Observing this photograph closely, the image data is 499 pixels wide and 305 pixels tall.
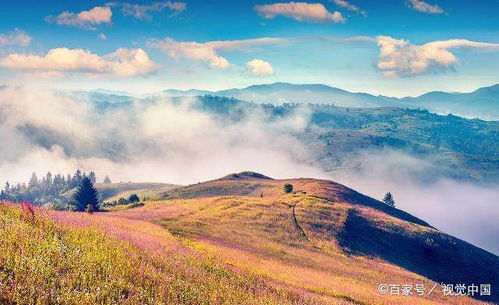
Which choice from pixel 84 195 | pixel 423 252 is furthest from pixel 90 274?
pixel 84 195

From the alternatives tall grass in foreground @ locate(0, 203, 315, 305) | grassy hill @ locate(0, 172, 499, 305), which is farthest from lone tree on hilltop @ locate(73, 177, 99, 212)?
tall grass in foreground @ locate(0, 203, 315, 305)

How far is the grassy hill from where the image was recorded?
41.1 feet

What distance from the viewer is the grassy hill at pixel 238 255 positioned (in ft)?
41.1

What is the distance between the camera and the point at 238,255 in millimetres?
37719

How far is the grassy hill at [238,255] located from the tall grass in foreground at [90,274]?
0.16 feet

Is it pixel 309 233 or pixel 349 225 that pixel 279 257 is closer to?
pixel 309 233

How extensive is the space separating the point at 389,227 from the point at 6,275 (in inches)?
2801

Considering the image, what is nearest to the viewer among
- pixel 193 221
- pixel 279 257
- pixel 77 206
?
pixel 279 257

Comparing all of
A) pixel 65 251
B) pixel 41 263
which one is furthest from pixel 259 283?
pixel 41 263

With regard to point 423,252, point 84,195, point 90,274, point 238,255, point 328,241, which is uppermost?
point 90,274

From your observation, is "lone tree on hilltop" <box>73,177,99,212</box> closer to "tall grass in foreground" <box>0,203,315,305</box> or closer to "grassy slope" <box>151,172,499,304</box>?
"grassy slope" <box>151,172,499,304</box>

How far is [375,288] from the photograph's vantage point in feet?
129

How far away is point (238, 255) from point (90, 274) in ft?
86.2

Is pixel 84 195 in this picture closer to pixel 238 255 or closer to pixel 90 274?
pixel 238 255
